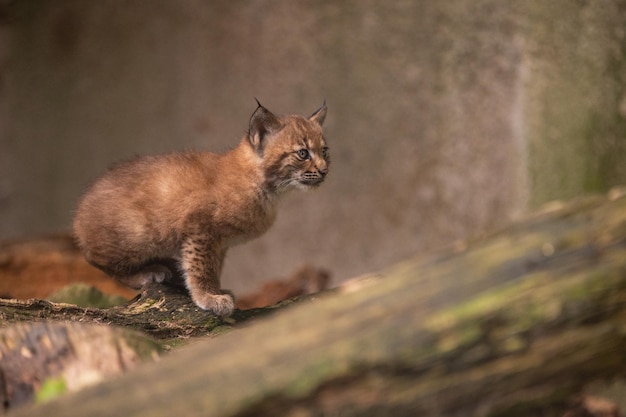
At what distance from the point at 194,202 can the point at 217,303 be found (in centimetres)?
64

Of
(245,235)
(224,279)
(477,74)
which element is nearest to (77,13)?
(224,279)

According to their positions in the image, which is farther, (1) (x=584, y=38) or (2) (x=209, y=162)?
(1) (x=584, y=38)

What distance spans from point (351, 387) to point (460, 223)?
17.8 ft

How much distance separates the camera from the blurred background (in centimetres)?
712

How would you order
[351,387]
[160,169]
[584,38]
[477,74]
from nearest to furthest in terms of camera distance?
[351,387] < [160,169] < [584,38] < [477,74]

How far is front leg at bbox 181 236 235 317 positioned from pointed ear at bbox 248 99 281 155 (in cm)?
66

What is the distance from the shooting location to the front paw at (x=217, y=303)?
4.63 metres

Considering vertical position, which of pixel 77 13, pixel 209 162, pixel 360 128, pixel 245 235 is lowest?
pixel 245 235

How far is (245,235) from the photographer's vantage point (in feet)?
16.7

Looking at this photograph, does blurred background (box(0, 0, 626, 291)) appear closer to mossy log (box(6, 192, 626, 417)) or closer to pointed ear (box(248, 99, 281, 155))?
pointed ear (box(248, 99, 281, 155))

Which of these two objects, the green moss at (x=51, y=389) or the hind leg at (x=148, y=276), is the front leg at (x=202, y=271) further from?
the green moss at (x=51, y=389)

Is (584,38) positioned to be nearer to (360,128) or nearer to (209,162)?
(360,128)

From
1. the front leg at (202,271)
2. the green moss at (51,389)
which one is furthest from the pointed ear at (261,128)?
the green moss at (51,389)

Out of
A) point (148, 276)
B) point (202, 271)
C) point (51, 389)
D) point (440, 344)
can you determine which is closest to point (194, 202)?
point (202, 271)
